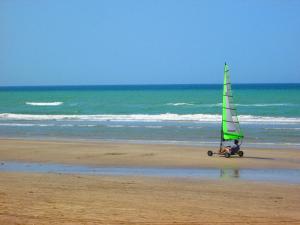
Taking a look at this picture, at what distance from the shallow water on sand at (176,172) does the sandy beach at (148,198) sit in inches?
28.6

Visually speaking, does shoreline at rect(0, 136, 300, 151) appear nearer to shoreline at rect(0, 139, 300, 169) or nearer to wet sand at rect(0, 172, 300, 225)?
shoreline at rect(0, 139, 300, 169)

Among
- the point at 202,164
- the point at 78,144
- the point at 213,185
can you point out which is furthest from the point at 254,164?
the point at 78,144

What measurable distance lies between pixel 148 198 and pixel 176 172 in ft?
16.0

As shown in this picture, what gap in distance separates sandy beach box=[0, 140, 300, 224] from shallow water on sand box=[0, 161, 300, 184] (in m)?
0.73

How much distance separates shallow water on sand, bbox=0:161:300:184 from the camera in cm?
1559

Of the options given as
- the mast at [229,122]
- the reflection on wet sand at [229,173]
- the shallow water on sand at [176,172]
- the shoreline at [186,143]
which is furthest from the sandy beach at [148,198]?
the shoreline at [186,143]

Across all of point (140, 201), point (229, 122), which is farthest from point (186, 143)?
point (140, 201)

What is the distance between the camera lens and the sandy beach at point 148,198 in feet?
32.3

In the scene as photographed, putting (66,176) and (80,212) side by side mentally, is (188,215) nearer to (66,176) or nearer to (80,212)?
(80,212)

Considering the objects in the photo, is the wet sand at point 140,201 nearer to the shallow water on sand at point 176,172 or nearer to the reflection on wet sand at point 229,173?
the shallow water on sand at point 176,172

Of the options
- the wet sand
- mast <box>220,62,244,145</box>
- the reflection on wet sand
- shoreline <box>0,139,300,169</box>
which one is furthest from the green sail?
the wet sand

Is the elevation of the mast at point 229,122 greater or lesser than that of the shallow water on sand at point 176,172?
greater

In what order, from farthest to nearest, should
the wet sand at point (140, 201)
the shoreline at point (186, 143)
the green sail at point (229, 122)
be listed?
the shoreline at point (186, 143)
the green sail at point (229, 122)
the wet sand at point (140, 201)

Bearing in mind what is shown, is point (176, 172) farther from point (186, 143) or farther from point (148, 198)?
point (186, 143)
